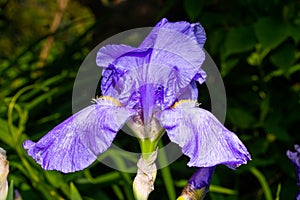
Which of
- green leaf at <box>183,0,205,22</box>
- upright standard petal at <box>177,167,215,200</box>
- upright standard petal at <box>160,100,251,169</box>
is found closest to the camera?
upright standard petal at <box>160,100,251,169</box>

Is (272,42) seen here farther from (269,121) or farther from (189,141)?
(189,141)

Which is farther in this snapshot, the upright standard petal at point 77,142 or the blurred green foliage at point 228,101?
the blurred green foliage at point 228,101

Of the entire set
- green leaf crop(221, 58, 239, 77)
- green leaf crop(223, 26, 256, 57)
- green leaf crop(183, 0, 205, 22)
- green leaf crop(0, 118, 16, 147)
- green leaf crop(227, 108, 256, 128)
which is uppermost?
green leaf crop(183, 0, 205, 22)

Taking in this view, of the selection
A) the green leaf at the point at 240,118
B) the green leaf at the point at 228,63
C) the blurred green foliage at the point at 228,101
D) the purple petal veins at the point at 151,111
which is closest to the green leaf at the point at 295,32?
the blurred green foliage at the point at 228,101

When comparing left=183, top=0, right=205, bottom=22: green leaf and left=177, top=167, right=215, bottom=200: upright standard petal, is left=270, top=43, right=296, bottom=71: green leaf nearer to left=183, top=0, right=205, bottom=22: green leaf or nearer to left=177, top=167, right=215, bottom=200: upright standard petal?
left=183, top=0, right=205, bottom=22: green leaf

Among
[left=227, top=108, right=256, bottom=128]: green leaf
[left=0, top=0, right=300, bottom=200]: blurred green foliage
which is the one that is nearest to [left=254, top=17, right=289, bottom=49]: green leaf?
[left=0, top=0, right=300, bottom=200]: blurred green foliage

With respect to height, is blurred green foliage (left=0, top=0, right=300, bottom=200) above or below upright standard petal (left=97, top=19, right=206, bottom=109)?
below

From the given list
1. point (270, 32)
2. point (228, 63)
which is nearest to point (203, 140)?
point (270, 32)

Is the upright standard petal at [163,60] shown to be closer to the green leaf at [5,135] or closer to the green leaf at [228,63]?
the green leaf at [5,135]
